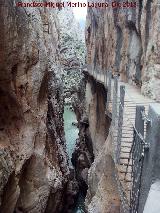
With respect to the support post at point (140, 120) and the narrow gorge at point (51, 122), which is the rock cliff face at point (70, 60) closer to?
the narrow gorge at point (51, 122)

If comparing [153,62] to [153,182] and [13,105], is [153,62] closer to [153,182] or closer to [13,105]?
[13,105]

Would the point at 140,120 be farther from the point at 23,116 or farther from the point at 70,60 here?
the point at 70,60

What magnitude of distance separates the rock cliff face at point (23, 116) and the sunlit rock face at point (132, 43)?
405cm

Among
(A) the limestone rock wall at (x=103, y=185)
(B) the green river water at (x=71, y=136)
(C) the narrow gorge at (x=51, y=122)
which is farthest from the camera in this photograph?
(B) the green river water at (x=71, y=136)

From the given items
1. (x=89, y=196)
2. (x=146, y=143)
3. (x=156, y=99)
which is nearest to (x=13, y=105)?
(x=89, y=196)

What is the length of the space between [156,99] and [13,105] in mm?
5158

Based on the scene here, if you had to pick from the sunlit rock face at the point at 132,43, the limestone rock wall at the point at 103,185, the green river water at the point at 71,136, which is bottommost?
the green river water at the point at 71,136

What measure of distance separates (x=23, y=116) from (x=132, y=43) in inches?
356

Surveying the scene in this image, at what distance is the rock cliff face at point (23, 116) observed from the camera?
373 inches

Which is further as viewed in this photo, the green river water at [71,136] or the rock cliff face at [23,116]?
the green river water at [71,136]

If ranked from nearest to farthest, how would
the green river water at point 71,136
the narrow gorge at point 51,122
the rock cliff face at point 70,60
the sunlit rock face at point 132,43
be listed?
the narrow gorge at point 51,122 → the sunlit rock face at point 132,43 → the green river water at point 71,136 → the rock cliff face at point 70,60

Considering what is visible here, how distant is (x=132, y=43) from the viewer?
17.9 metres

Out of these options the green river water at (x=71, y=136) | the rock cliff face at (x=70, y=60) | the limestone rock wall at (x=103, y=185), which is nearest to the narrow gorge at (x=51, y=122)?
the limestone rock wall at (x=103, y=185)

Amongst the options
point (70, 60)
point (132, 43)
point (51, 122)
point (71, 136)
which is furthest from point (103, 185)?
point (70, 60)
